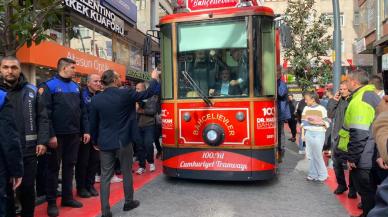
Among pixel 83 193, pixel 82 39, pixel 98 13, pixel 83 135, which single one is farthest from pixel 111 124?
pixel 98 13

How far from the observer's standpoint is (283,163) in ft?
31.8

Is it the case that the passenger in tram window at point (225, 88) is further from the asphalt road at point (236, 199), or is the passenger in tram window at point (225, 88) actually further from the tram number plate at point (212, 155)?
the asphalt road at point (236, 199)

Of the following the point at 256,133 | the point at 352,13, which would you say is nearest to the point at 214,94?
the point at 256,133

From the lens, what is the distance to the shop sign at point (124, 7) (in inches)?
583

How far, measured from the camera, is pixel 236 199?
6.26 m

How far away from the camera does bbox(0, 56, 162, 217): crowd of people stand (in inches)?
171

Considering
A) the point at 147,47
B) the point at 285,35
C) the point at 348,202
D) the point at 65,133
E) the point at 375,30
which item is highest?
the point at 375,30

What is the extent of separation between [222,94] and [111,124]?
2075mm

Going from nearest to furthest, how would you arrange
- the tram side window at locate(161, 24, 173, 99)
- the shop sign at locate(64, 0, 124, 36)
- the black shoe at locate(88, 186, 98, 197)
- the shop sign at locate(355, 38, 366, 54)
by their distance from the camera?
the black shoe at locate(88, 186, 98, 197) < the tram side window at locate(161, 24, 173, 99) < the shop sign at locate(64, 0, 124, 36) < the shop sign at locate(355, 38, 366, 54)

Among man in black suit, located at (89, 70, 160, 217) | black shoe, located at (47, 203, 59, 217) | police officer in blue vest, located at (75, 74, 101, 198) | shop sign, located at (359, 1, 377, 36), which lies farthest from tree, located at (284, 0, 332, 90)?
black shoe, located at (47, 203, 59, 217)

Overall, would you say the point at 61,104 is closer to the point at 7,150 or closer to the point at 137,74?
the point at 7,150

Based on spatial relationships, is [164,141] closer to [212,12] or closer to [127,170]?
[127,170]

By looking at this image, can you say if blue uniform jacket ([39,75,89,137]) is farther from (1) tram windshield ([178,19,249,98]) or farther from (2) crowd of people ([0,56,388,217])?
(1) tram windshield ([178,19,249,98])

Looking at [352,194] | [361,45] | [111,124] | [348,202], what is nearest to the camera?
[111,124]
